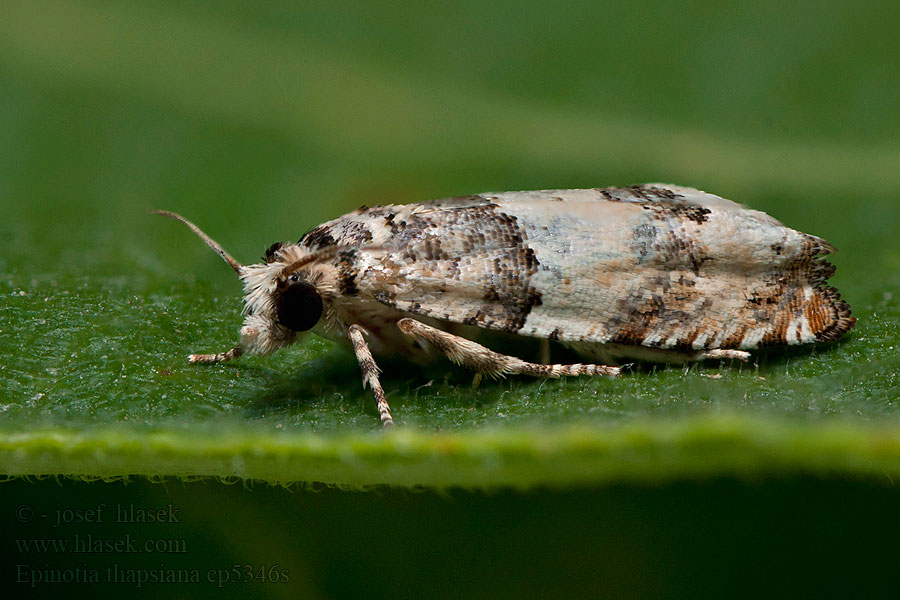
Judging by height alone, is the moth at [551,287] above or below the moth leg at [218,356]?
above

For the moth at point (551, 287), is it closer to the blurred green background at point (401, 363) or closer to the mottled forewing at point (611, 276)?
the mottled forewing at point (611, 276)

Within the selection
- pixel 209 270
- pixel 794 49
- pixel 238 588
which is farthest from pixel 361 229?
pixel 794 49

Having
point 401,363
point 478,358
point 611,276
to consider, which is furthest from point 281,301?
point 611,276

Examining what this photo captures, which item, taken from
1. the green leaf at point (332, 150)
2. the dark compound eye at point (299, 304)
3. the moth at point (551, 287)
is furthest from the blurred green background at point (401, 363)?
the dark compound eye at point (299, 304)

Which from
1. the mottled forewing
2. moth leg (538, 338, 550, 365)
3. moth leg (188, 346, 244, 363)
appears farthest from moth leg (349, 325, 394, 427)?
moth leg (538, 338, 550, 365)

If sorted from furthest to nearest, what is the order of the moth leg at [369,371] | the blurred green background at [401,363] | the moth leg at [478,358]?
the moth leg at [478,358] → the moth leg at [369,371] → the blurred green background at [401,363]

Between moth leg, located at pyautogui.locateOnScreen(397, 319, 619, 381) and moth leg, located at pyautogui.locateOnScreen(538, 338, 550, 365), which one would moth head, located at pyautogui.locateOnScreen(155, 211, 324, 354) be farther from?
moth leg, located at pyautogui.locateOnScreen(538, 338, 550, 365)
